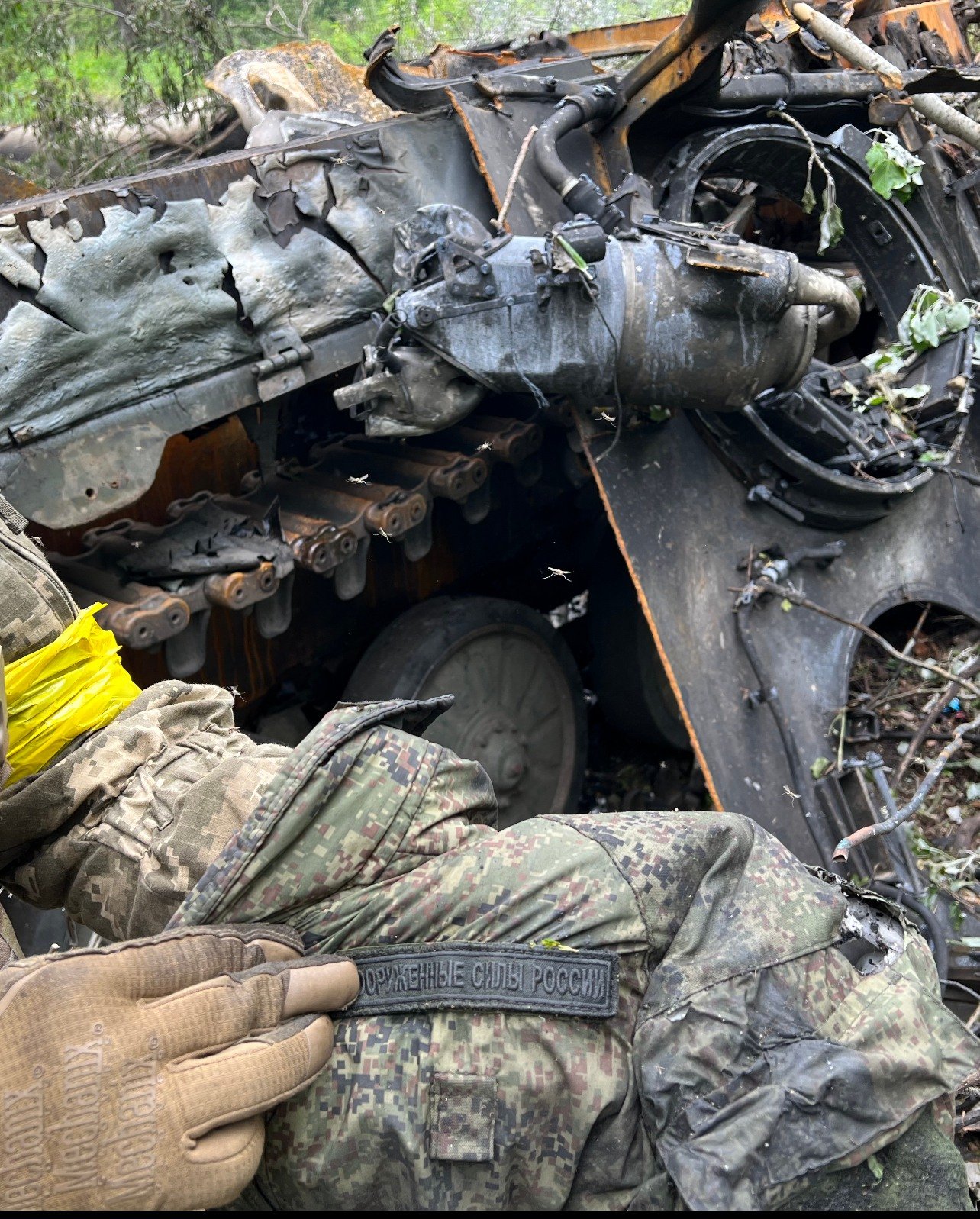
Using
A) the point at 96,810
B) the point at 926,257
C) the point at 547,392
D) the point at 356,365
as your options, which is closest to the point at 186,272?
the point at 356,365

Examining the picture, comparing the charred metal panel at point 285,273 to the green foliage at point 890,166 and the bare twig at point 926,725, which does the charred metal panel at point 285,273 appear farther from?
the bare twig at point 926,725

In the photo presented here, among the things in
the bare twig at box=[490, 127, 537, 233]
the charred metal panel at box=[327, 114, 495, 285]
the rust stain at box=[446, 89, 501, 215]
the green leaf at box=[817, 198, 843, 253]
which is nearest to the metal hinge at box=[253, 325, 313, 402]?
the charred metal panel at box=[327, 114, 495, 285]

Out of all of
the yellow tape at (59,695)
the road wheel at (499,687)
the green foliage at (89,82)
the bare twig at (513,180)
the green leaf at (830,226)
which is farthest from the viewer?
the green foliage at (89,82)

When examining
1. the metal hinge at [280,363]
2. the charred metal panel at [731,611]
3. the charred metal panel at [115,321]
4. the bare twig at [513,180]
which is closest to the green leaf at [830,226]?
the charred metal panel at [731,611]

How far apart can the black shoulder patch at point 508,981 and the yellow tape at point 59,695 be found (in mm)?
805

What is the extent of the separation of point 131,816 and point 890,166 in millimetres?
3816

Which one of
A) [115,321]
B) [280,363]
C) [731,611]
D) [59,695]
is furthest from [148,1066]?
[731,611]

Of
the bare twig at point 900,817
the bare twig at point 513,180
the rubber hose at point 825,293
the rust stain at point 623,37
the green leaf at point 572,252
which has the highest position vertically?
the rust stain at point 623,37

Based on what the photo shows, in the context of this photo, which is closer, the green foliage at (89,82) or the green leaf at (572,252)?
the green leaf at (572,252)

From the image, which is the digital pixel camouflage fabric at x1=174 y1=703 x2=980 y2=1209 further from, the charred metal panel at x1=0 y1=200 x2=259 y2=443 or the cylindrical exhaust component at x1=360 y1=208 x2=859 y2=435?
the cylindrical exhaust component at x1=360 y1=208 x2=859 y2=435

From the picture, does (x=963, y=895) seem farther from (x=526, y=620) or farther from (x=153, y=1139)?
(x=153, y=1139)

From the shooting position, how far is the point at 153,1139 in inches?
67.6

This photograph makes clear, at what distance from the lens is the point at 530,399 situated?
4191 millimetres

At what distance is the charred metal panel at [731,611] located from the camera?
3.78 m
